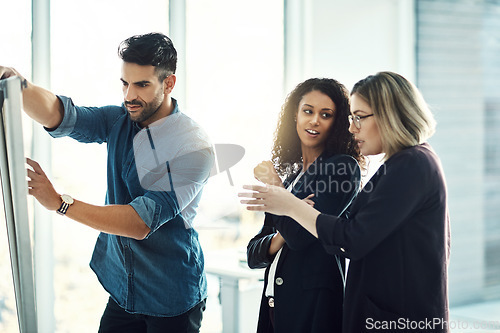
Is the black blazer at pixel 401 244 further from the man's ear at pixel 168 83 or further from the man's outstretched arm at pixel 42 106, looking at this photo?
the man's outstretched arm at pixel 42 106

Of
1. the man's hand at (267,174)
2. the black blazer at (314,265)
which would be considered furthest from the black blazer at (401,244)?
the man's hand at (267,174)

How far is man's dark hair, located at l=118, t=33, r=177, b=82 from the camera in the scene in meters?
1.67

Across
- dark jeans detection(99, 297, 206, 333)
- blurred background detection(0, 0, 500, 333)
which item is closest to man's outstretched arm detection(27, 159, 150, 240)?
blurred background detection(0, 0, 500, 333)

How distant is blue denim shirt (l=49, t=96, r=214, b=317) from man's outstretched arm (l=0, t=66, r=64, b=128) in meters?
0.02

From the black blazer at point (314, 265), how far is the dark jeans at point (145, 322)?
31cm

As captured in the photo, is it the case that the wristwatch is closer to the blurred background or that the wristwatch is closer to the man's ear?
the blurred background

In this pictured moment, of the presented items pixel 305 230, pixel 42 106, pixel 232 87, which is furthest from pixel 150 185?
pixel 232 87

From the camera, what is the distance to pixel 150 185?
66.0 inches

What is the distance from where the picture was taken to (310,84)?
1766 millimetres

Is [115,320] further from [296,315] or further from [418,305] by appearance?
[418,305]

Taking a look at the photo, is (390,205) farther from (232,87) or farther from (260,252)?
(232,87)

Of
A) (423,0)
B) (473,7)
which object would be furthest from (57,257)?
(473,7)

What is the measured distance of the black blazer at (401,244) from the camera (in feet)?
4.43

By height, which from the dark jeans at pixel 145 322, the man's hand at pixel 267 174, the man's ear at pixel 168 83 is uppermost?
the man's ear at pixel 168 83
